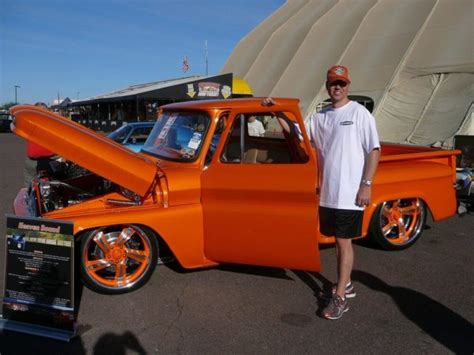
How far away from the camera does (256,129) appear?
16.7 feet

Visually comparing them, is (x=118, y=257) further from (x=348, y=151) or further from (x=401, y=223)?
(x=401, y=223)

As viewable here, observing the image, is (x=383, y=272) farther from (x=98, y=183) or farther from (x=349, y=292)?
(x=98, y=183)

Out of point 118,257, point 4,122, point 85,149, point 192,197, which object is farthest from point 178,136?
point 4,122

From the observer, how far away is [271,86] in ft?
89.4

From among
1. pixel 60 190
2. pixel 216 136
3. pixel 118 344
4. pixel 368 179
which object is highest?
pixel 216 136

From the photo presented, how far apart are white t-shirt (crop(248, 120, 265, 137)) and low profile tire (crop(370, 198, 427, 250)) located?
1.65m

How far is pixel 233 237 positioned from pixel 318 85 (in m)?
20.3

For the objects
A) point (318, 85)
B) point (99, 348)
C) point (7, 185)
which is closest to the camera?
point (99, 348)

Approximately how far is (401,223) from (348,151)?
230 centimetres

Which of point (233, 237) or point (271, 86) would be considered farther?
point (271, 86)

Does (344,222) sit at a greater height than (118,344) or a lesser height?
greater

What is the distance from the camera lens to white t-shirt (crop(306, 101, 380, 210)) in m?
3.47

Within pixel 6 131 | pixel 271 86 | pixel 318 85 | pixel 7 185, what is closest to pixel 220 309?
pixel 7 185

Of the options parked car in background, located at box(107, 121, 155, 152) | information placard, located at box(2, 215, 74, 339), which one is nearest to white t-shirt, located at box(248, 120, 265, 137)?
information placard, located at box(2, 215, 74, 339)
